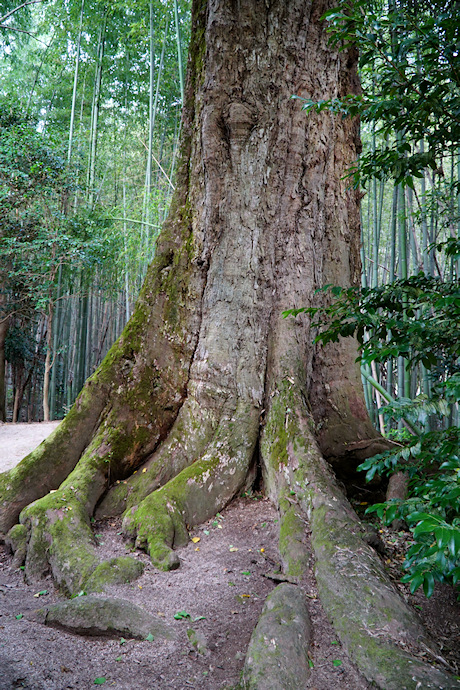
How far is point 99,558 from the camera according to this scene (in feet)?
6.91

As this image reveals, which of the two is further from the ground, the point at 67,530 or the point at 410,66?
the point at 410,66

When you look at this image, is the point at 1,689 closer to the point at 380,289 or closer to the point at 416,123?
the point at 380,289

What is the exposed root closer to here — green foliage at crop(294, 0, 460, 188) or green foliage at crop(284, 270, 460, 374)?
green foliage at crop(284, 270, 460, 374)

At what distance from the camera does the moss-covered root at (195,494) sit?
2.21 metres

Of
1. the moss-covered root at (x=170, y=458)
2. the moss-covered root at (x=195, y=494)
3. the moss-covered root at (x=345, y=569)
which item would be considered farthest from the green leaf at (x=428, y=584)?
the moss-covered root at (x=170, y=458)

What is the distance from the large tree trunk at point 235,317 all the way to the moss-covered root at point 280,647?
0.84 metres

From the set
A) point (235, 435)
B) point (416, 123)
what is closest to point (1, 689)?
point (235, 435)

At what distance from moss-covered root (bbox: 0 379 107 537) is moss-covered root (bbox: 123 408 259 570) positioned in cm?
59

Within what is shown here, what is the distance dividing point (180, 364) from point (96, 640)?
162cm

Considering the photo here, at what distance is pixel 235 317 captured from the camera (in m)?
2.82

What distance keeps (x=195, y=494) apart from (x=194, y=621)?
76 cm

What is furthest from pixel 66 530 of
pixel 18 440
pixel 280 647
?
pixel 18 440

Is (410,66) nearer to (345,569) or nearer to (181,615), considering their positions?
(345,569)

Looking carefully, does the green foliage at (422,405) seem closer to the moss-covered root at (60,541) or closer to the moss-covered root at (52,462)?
the moss-covered root at (60,541)
